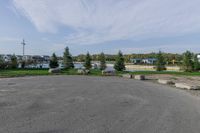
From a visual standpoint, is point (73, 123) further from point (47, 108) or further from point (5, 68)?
point (5, 68)

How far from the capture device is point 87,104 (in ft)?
44.4

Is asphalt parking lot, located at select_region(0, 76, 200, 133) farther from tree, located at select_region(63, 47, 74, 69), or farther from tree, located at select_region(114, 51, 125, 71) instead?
Result: tree, located at select_region(63, 47, 74, 69)

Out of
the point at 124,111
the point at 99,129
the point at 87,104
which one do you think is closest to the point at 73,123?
the point at 99,129

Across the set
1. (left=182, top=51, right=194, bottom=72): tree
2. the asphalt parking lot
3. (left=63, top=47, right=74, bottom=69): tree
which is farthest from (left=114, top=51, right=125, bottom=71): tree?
the asphalt parking lot

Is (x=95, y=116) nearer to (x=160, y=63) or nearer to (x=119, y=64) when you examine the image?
(x=119, y=64)

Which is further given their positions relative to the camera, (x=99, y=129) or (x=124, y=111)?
(x=124, y=111)

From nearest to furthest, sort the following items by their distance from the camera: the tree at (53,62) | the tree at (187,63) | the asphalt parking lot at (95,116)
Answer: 1. the asphalt parking lot at (95,116)
2. the tree at (187,63)
3. the tree at (53,62)

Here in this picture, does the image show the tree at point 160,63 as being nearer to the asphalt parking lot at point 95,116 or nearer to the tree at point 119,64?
the tree at point 119,64

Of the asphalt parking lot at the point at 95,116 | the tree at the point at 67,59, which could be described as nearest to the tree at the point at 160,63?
the tree at the point at 67,59

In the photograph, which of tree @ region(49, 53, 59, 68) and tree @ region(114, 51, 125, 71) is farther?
tree @ region(49, 53, 59, 68)

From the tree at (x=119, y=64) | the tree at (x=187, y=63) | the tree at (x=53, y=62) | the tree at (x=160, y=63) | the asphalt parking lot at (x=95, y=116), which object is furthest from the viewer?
the tree at (x=53, y=62)

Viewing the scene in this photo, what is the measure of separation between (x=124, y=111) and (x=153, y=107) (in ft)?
6.12

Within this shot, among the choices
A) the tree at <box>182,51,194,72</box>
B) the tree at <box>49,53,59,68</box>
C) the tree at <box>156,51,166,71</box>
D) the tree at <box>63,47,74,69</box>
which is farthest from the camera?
the tree at <box>63,47,74,69</box>

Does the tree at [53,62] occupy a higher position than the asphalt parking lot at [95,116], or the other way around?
the tree at [53,62]
